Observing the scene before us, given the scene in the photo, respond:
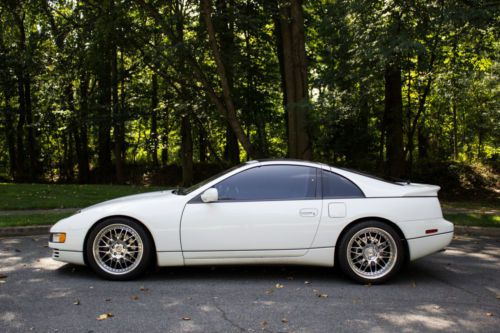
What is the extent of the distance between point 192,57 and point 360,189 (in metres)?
7.96

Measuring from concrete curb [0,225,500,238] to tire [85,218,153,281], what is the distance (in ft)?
13.3

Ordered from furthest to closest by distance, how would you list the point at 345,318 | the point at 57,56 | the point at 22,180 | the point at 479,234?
the point at 22,180, the point at 57,56, the point at 479,234, the point at 345,318

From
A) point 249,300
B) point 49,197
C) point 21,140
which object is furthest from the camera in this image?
point 21,140

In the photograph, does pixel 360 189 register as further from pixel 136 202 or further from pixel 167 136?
pixel 167 136

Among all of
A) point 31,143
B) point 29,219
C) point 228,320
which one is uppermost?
point 31,143

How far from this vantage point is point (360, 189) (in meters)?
5.86

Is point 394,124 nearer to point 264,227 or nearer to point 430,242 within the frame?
point 430,242

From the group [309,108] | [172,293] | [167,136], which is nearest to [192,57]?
[309,108]

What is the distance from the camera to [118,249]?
5758mm

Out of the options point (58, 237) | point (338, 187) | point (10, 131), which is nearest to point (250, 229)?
point (338, 187)

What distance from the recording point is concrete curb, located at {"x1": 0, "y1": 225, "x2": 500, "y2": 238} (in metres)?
9.09

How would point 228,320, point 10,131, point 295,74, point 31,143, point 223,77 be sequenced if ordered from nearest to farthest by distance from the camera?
point 228,320 < point 223,77 < point 295,74 < point 31,143 < point 10,131

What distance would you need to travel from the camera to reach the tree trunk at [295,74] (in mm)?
12695

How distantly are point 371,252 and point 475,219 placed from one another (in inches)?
226
